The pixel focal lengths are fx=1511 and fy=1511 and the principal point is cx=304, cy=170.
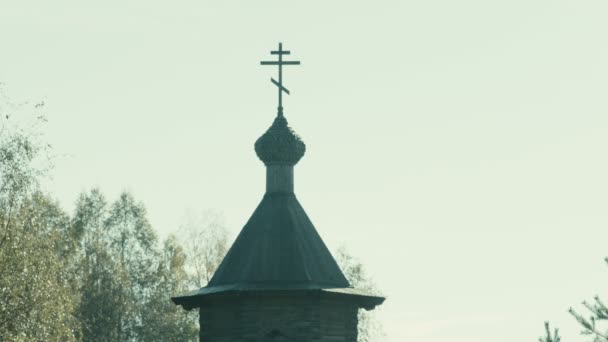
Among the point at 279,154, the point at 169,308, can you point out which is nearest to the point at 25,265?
the point at 279,154

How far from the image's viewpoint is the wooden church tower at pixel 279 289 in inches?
901

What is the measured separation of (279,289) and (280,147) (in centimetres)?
293

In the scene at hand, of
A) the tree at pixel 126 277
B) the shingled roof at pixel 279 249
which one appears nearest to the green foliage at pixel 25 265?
the shingled roof at pixel 279 249

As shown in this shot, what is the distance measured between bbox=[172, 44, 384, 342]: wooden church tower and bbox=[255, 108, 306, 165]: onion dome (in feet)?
1.16

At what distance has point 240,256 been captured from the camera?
23.7 meters

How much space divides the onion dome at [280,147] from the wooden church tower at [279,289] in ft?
1.16

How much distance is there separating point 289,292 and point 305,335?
0.70 m

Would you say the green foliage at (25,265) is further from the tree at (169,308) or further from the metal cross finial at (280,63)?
the tree at (169,308)

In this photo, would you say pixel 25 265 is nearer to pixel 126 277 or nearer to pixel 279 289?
pixel 279 289

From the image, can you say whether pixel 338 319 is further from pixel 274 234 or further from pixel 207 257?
pixel 207 257

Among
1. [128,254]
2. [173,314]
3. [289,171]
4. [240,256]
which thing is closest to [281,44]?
[289,171]

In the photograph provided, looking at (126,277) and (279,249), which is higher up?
(126,277)

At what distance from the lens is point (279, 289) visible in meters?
22.7

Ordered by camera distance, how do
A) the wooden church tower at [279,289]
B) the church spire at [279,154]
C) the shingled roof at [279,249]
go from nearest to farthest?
the wooden church tower at [279,289] → the shingled roof at [279,249] → the church spire at [279,154]
